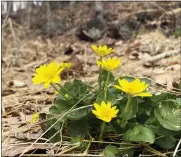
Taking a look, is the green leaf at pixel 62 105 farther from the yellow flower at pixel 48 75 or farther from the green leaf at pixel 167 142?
the green leaf at pixel 167 142

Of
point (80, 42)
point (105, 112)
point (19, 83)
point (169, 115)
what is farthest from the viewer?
point (80, 42)

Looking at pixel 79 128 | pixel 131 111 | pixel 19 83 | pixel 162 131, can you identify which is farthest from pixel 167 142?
pixel 19 83

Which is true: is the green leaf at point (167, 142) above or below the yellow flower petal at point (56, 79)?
below

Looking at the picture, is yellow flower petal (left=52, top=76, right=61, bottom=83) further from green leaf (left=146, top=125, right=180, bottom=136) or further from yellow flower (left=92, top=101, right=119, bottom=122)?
green leaf (left=146, top=125, right=180, bottom=136)

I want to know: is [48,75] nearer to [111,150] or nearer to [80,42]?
[111,150]

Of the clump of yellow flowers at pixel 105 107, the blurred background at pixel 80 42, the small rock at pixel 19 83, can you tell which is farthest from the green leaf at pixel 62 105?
the small rock at pixel 19 83

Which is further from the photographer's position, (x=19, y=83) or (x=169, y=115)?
(x=19, y=83)
